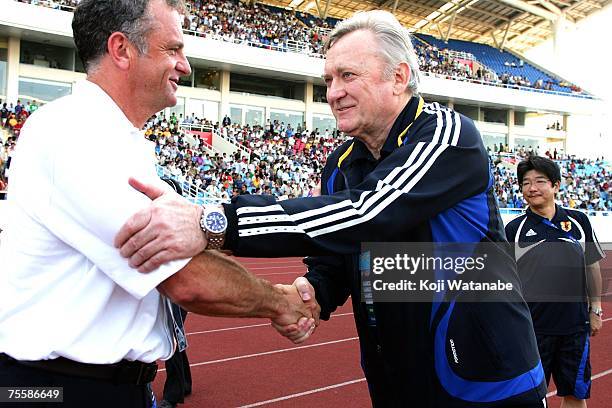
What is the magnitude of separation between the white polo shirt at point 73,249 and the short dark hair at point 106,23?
287mm

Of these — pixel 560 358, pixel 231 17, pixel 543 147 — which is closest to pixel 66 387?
pixel 560 358

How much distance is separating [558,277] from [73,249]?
12.8 ft

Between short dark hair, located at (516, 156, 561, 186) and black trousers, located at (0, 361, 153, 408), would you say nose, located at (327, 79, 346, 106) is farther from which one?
short dark hair, located at (516, 156, 561, 186)

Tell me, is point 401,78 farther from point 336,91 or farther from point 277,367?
point 277,367

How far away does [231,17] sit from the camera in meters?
33.0

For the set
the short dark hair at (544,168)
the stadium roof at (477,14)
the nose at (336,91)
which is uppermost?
the stadium roof at (477,14)

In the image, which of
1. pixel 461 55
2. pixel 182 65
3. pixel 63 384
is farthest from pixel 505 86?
pixel 63 384

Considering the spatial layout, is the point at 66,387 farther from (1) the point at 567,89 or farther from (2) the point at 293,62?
(1) the point at 567,89

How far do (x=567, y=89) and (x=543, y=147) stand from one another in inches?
201

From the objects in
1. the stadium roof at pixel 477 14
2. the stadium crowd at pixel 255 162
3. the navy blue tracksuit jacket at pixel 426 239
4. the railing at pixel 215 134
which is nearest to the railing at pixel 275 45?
the stadium crowd at pixel 255 162

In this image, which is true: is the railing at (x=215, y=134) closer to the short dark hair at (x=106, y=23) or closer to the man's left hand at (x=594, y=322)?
the man's left hand at (x=594, y=322)

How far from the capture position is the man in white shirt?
153 cm

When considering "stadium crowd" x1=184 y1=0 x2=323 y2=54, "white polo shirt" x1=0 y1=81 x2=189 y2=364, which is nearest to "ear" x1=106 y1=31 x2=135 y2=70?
"white polo shirt" x1=0 y1=81 x2=189 y2=364

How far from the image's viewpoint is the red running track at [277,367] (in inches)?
197
